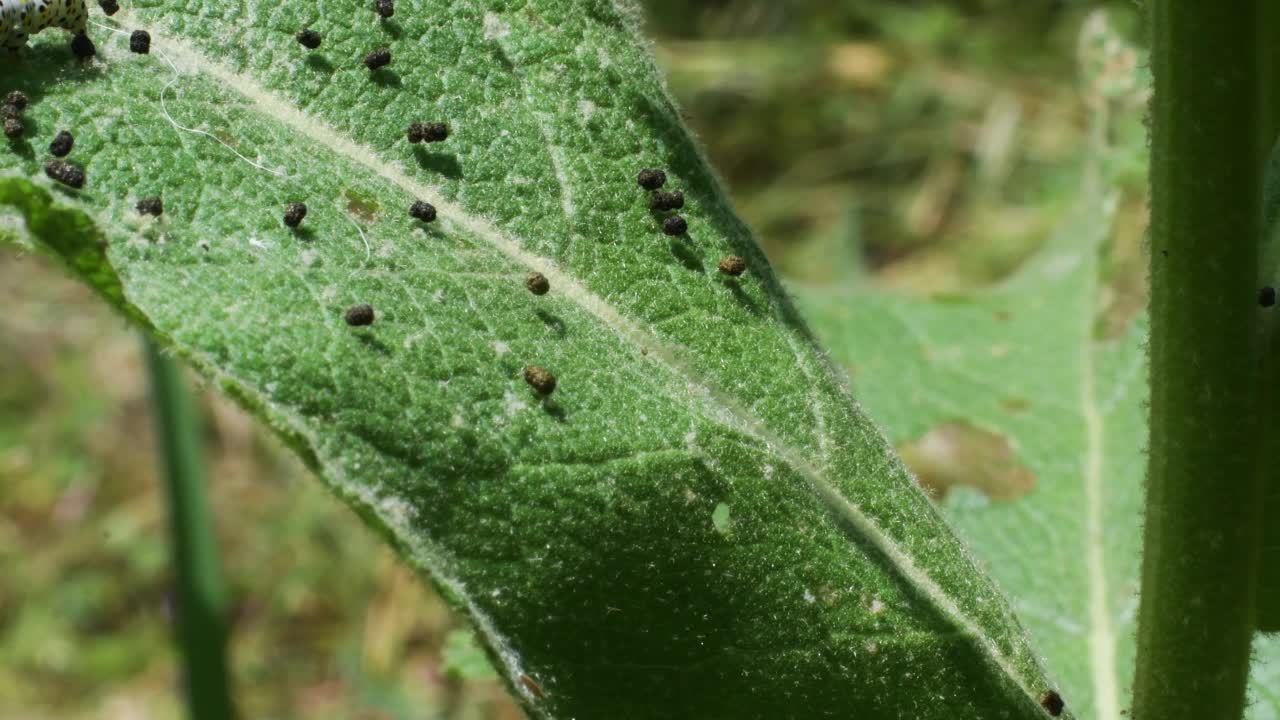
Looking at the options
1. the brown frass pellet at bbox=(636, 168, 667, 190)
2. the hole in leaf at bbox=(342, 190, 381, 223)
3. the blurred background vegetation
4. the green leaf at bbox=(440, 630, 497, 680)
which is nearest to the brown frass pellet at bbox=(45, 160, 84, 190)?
the hole in leaf at bbox=(342, 190, 381, 223)

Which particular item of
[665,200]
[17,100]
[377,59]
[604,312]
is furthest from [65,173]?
[665,200]

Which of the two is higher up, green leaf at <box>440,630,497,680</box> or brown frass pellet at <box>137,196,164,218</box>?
brown frass pellet at <box>137,196,164,218</box>

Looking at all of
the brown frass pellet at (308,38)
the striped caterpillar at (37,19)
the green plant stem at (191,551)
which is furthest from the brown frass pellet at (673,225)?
the green plant stem at (191,551)

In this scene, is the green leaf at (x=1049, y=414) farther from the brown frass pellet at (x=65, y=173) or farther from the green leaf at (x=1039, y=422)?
the brown frass pellet at (x=65, y=173)

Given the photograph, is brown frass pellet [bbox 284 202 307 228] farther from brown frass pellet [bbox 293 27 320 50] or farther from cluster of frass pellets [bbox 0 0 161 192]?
brown frass pellet [bbox 293 27 320 50]

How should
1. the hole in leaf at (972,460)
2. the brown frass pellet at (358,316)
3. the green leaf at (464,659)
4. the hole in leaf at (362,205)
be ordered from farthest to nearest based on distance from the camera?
the hole in leaf at (972,460)
the green leaf at (464,659)
the hole in leaf at (362,205)
the brown frass pellet at (358,316)

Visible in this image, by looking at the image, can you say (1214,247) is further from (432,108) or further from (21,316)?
(21,316)
